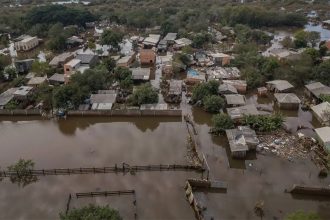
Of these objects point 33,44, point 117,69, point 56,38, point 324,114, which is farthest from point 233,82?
point 33,44

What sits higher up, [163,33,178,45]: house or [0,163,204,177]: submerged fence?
[163,33,178,45]: house

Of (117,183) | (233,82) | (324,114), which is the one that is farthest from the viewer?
(233,82)

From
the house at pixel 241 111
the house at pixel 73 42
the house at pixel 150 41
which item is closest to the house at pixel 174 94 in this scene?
the house at pixel 241 111

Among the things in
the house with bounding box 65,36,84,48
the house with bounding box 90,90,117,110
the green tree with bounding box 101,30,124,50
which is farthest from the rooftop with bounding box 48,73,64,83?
the house with bounding box 65,36,84,48

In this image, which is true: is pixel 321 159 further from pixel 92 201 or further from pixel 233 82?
pixel 92 201

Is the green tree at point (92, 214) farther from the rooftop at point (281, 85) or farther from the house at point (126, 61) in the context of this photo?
the house at point (126, 61)

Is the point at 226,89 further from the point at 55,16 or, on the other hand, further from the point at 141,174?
the point at 55,16

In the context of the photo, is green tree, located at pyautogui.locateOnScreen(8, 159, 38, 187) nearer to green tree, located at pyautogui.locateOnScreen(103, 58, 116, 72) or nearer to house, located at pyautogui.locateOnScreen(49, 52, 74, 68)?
green tree, located at pyautogui.locateOnScreen(103, 58, 116, 72)
